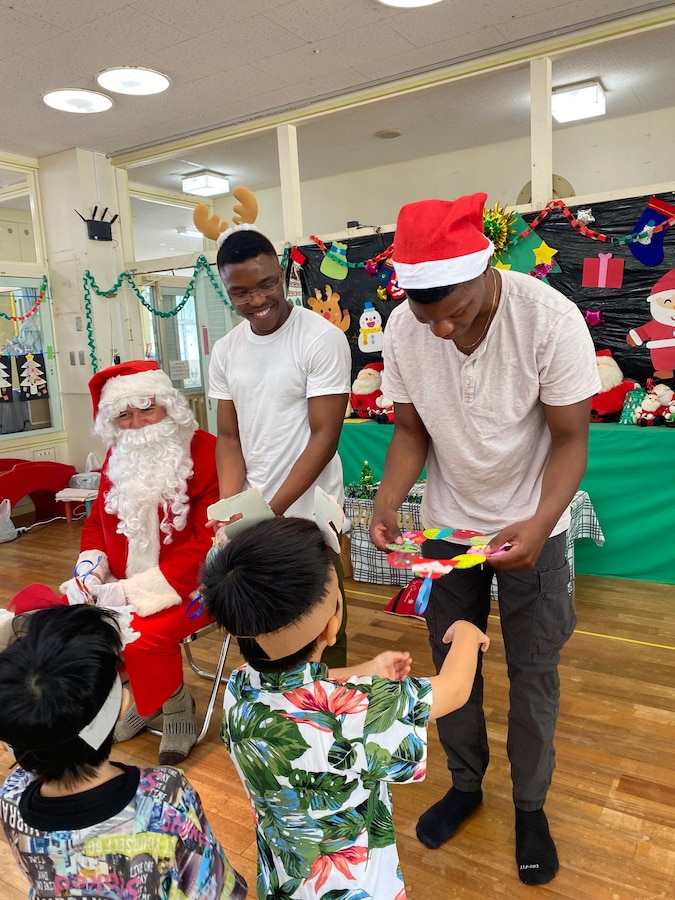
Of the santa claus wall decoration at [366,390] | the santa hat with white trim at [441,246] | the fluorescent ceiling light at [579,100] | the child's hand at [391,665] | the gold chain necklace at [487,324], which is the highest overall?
the fluorescent ceiling light at [579,100]

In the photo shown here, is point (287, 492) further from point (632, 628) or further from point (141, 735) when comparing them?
point (632, 628)

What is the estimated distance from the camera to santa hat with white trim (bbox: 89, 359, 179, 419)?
2.36 meters

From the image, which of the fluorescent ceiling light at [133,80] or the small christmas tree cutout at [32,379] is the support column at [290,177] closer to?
the fluorescent ceiling light at [133,80]

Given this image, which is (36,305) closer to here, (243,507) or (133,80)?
(133,80)

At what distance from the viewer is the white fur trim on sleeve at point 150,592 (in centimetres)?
221

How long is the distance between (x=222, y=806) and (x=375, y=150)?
5.61 metres

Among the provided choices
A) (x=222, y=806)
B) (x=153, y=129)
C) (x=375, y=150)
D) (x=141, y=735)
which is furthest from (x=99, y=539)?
(x=375, y=150)

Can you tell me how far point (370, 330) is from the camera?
188 inches

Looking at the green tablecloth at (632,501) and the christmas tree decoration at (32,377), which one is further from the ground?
the christmas tree decoration at (32,377)

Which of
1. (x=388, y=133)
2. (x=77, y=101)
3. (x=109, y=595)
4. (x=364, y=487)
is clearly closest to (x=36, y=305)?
(x=77, y=101)

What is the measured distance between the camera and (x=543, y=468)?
1.56 metres

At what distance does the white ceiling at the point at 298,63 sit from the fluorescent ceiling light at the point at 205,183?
77 cm

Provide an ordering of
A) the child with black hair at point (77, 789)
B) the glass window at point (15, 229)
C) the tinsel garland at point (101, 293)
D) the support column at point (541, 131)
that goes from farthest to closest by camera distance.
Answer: the glass window at point (15, 229)
the tinsel garland at point (101, 293)
the support column at point (541, 131)
the child with black hair at point (77, 789)

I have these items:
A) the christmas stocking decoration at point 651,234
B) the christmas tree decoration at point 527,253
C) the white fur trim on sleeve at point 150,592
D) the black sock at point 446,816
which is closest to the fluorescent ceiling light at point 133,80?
the christmas tree decoration at point 527,253
